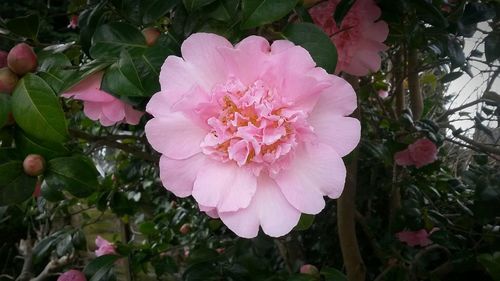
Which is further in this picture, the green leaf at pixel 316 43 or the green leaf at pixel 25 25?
the green leaf at pixel 25 25

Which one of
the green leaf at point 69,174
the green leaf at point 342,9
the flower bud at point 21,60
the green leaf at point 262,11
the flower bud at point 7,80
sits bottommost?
the green leaf at point 69,174

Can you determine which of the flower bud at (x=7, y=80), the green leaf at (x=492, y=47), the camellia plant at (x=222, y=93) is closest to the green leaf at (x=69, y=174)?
the camellia plant at (x=222, y=93)

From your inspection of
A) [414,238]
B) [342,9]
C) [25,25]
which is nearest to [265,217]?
[342,9]

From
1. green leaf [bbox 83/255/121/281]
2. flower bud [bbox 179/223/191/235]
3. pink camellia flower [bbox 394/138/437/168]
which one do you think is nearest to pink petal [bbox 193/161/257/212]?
green leaf [bbox 83/255/121/281]

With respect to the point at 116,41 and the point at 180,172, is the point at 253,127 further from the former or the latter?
the point at 116,41

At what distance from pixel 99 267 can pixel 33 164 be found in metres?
0.49

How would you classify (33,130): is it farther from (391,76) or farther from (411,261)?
(391,76)

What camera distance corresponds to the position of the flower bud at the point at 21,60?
519mm

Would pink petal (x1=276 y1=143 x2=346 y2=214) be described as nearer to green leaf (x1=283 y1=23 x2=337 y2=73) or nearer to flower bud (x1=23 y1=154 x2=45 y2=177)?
green leaf (x1=283 y1=23 x2=337 y2=73)

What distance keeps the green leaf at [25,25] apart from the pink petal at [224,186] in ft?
1.18

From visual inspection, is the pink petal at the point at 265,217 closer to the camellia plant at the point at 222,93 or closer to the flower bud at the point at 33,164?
the camellia plant at the point at 222,93

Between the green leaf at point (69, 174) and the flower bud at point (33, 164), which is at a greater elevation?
the flower bud at point (33, 164)

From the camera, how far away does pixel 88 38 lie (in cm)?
65

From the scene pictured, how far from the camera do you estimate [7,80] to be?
514mm
